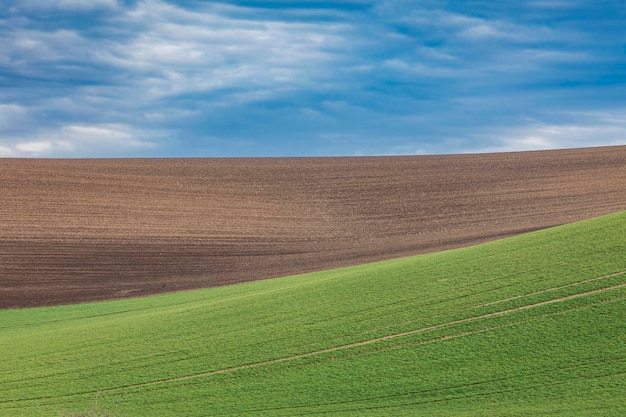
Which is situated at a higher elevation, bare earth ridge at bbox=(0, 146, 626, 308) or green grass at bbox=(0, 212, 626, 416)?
bare earth ridge at bbox=(0, 146, 626, 308)

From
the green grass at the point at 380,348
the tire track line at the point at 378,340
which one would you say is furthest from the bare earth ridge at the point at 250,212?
the tire track line at the point at 378,340

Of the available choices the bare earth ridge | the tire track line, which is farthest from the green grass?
the bare earth ridge

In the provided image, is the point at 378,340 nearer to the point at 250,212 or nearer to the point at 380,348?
the point at 380,348

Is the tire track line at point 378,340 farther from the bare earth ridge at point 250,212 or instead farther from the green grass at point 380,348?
the bare earth ridge at point 250,212

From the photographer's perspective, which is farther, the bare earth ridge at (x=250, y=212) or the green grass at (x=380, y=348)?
the bare earth ridge at (x=250, y=212)

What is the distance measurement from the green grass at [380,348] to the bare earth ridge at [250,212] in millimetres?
9025

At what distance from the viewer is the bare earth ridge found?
3127 cm

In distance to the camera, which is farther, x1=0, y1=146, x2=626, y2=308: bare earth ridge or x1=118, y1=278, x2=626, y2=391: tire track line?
x1=0, y1=146, x2=626, y2=308: bare earth ridge

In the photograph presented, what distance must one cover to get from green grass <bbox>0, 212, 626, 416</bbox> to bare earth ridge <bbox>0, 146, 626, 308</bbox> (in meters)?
9.02

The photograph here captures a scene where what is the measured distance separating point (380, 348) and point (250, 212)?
26.2 meters

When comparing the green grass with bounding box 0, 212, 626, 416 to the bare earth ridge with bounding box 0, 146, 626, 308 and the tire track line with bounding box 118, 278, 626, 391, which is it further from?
the bare earth ridge with bounding box 0, 146, 626, 308

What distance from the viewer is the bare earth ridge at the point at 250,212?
1231 inches

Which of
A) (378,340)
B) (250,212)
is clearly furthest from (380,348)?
(250,212)

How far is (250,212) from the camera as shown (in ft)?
137
